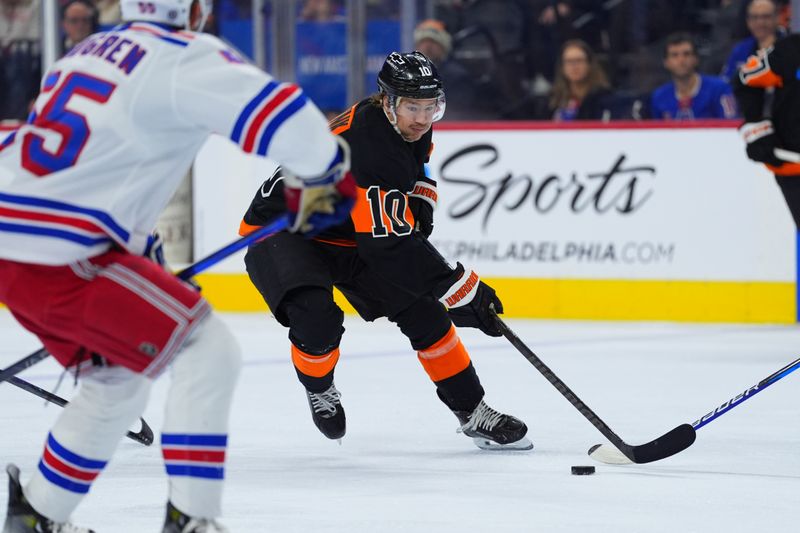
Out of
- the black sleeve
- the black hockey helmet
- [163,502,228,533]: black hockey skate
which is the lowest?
the black sleeve

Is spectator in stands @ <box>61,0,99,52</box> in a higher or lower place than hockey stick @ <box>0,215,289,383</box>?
lower

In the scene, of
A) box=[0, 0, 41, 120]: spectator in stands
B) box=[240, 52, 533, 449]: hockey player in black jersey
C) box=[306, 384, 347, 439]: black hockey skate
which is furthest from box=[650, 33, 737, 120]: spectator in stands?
box=[306, 384, 347, 439]: black hockey skate

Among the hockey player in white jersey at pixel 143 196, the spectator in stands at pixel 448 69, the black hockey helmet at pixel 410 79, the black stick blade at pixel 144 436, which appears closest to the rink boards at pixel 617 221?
the spectator in stands at pixel 448 69

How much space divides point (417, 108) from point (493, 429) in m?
0.73

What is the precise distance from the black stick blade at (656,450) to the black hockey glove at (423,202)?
2.23ft

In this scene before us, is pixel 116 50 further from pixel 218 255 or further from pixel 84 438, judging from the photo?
pixel 84 438

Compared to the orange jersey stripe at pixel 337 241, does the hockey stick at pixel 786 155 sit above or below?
below

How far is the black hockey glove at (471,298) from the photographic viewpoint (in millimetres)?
3447

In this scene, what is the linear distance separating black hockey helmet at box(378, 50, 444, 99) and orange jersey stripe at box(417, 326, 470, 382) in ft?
1.75

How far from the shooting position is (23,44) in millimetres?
7766

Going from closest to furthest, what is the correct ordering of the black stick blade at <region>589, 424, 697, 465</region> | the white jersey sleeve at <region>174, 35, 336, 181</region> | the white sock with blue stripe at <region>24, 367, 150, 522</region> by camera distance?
the white jersey sleeve at <region>174, 35, 336, 181</region> < the white sock with blue stripe at <region>24, 367, 150, 522</region> < the black stick blade at <region>589, 424, 697, 465</region>

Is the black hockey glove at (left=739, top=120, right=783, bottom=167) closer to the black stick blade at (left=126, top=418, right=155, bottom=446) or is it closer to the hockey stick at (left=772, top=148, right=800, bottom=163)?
the hockey stick at (left=772, top=148, right=800, bottom=163)

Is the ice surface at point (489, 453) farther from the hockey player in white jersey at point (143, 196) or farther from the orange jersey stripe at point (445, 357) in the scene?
the hockey player in white jersey at point (143, 196)

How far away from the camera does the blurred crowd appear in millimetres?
6590
